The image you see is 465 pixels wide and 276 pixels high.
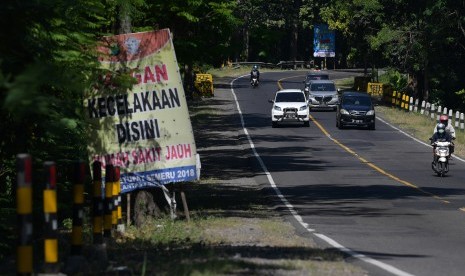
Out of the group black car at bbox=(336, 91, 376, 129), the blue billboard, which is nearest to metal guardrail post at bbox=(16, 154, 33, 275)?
black car at bbox=(336, 91, 376, 129)

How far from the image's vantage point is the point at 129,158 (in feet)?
58.2

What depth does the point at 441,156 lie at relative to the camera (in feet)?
105

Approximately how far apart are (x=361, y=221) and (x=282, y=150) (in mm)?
21765

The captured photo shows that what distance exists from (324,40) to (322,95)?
2303 inches

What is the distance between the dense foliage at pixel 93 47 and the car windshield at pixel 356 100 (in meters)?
8.79

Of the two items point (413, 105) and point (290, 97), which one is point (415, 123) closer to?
point (290, 97)

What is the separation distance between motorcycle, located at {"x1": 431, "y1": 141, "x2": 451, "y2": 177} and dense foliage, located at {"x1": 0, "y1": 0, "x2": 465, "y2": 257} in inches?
312

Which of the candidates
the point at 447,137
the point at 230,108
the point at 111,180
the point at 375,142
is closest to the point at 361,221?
the point at 111,180

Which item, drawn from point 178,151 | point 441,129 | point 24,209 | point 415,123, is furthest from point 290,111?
point 24,209

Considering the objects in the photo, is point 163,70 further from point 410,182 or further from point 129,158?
point 410,182

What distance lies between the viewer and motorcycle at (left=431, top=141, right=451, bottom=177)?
31859 mm

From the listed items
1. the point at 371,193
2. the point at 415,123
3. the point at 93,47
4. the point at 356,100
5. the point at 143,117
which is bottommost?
the point at 415,123

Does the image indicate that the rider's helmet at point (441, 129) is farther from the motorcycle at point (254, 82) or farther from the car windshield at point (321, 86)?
the motorcycle at point (254, 82)

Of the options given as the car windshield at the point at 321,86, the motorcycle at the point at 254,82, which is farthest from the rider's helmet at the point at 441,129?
the motorcycle at the point at 254,82
